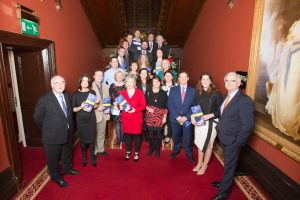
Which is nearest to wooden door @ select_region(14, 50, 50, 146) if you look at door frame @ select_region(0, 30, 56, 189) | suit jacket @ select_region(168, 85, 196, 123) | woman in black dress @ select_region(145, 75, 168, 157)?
door frame @ select_region(0, 30, 56, 189)

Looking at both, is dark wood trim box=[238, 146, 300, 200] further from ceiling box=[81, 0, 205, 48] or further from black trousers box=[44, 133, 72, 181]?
ceiling box=[81, 0, 205, 48]

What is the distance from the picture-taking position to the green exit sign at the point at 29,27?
3.18 meters

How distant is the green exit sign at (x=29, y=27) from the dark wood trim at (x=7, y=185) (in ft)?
7.38

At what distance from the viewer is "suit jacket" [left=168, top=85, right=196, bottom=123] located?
11.6ft

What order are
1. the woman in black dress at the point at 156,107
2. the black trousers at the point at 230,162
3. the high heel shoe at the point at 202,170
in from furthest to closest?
the woman in black dress at the point at 156,107 < the high heel shoe at the point at 202,170 < the black trousers at the point at 230,162

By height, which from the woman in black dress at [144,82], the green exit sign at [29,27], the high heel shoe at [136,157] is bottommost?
the high heel shoe at [136,157]

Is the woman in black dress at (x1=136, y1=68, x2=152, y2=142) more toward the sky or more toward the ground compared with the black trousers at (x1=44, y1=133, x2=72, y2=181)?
more toward the sky

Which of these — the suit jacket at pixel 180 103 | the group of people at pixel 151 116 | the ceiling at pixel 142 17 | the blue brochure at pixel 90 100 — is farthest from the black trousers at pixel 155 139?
the ceiling at pixel 142 17

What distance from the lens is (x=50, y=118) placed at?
2869mm

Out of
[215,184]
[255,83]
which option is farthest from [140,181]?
[255,83]

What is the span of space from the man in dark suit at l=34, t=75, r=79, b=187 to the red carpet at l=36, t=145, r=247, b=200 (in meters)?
0.27

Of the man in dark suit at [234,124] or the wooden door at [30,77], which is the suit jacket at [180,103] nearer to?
the man in dark suit at [234,124]

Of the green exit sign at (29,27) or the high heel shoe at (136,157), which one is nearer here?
the green exit sign at (29,27)

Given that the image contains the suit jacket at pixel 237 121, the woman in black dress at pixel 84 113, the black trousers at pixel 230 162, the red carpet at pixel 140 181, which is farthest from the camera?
the woman in black dress at pixel 84 113
